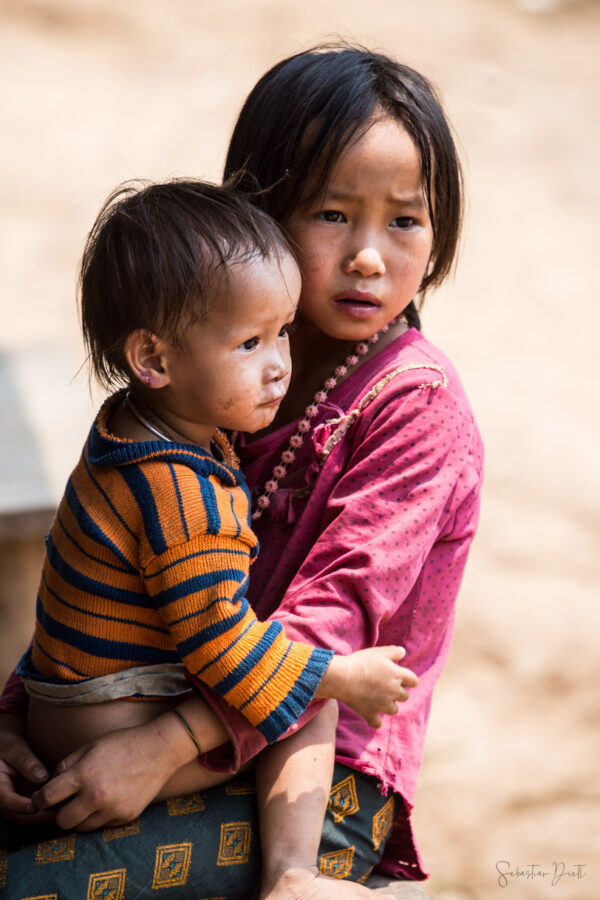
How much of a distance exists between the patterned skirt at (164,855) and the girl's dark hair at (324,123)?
0.91 metres

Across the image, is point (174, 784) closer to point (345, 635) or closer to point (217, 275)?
point (345, 635)

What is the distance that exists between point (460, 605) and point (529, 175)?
15.5 feet

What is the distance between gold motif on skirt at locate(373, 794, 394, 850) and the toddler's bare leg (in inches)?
5.2

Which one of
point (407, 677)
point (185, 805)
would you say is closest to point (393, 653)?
point (407, 677)

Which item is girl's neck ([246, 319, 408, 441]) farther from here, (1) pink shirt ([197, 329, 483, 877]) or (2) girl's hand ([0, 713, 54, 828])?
(2) girl's hand ([0, 713, 54, 828])

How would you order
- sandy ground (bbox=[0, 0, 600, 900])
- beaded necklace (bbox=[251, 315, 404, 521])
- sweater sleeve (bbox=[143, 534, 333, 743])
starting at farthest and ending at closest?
sandy ground (bbox=[0, 0, 600, 900]), beaded necklace (bbox=[251, 315, 404, 521]), sweater sleeve (bbox=[143, 534, 333, 743])

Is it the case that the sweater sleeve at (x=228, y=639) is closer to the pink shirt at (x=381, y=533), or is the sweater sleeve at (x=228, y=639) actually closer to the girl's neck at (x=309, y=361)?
the pink shirt at (x=381, y=533)

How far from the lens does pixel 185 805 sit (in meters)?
1.70

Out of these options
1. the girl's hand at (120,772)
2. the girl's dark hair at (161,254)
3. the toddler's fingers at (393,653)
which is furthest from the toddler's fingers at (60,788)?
the girl's dark hair at (161,254)

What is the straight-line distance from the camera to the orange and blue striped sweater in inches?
60.4

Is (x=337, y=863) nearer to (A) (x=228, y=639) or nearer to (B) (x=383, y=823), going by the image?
(B) (x=383, y=823)

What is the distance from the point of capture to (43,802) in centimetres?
164

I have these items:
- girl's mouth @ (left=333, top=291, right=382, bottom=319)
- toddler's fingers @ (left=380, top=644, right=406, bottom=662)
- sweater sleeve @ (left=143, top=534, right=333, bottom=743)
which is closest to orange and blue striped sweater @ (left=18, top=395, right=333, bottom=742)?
sweater sleeve @ (left=143, top=534, right=333, bottom=743)

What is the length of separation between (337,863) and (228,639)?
48 centimetres
